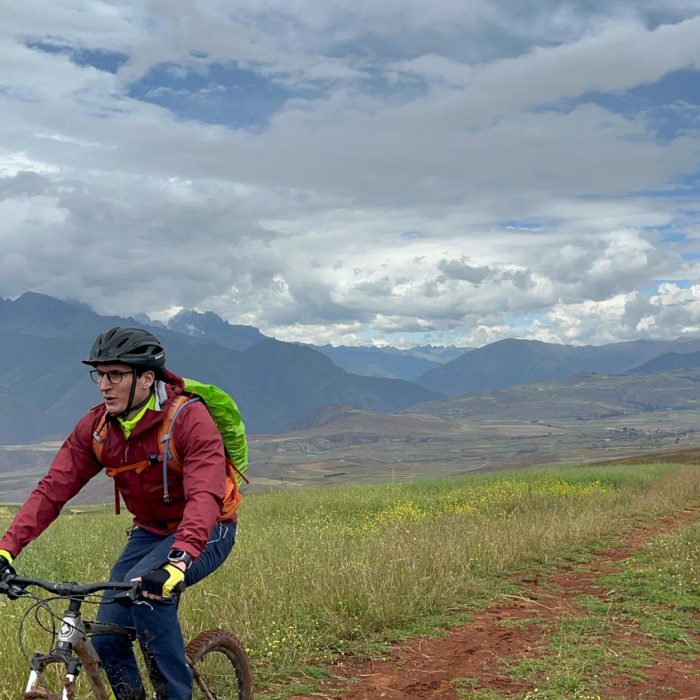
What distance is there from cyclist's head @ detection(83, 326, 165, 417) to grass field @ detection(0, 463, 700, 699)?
2.70 m

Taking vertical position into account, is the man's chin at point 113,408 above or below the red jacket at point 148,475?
above

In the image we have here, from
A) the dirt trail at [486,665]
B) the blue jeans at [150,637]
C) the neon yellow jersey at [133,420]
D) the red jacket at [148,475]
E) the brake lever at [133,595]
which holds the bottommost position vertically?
the dirt trail at [486,665]

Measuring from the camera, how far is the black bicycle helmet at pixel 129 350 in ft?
13.7

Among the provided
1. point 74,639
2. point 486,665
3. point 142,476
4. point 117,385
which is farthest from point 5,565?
point 486,665

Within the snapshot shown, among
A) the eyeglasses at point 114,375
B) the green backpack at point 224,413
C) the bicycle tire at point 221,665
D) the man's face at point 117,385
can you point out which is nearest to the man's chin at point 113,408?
the man's face at point 117,385

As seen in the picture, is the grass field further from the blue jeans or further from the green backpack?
the green backpack

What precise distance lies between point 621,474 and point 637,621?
75.3ft

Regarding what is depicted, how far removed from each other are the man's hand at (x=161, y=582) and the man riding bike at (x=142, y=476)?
307mm

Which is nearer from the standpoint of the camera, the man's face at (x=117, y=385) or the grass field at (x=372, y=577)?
the man's face at (x=117, y=385)

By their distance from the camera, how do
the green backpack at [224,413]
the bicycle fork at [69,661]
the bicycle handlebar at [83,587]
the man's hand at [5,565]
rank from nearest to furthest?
the bicycle fork at [69,661] → the bicycle handlebar at [83,587] → the man's hand at [5,565] → the green backpack at [224,413]

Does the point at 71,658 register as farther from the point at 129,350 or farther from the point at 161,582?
the point at 129,350

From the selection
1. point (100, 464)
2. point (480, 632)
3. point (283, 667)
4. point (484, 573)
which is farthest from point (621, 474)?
point (100, 464)

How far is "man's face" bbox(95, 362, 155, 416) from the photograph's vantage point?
4.25m

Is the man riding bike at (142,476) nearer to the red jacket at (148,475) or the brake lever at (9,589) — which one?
the red jacket at (148,475)
